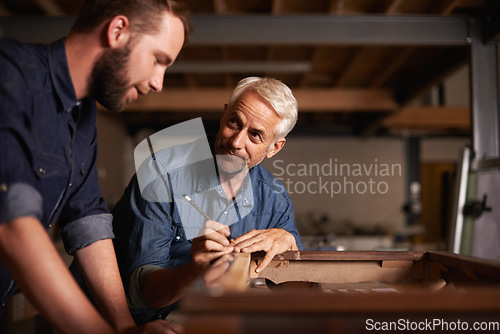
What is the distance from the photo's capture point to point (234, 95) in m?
1.13

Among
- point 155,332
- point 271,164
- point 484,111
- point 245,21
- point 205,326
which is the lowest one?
point 155,332

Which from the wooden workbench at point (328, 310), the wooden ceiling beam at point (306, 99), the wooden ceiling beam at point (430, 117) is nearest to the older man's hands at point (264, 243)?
the wooden workbench at point (328, 310)

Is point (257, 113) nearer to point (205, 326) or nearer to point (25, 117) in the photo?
point (25, 117)

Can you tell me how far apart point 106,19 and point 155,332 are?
553mm

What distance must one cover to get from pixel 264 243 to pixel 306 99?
3612 mm

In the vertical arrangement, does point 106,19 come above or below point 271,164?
above

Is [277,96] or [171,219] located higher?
[277,96]

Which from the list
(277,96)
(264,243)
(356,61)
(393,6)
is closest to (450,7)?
(393,6)

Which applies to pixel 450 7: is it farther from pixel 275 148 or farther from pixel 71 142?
pixel 71 142

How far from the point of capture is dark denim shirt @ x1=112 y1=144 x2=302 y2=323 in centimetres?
101

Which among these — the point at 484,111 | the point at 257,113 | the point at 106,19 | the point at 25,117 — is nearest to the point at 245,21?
the point at 484,111

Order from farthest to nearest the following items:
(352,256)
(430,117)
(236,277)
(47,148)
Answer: (430,117)
(352,256)
(47,148)
(236,277)

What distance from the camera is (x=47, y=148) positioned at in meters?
0.74

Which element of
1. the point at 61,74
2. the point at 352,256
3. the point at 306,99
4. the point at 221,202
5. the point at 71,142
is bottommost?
the point at 352,256
